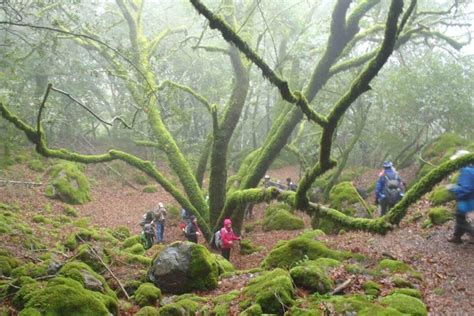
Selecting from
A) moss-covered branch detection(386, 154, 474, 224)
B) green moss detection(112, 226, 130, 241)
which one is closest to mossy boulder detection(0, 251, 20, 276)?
green moss detection(112, 226, 130, 241)

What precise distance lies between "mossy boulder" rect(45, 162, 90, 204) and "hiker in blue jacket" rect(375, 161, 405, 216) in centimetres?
1453

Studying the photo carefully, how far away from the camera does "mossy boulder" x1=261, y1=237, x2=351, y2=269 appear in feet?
32.4

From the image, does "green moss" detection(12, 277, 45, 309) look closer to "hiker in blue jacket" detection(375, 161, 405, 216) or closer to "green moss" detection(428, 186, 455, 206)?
"hiker in blue jacket" detection(375, 161, 405, 216)

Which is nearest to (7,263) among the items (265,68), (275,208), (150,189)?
(265,68)

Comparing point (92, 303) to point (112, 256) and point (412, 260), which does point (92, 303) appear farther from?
point (412, 260)

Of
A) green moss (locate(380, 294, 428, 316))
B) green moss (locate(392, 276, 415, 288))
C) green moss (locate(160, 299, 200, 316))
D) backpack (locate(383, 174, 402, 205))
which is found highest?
backpack (locate(383, 174, 402, 205))

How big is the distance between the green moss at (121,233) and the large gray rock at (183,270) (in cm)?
709

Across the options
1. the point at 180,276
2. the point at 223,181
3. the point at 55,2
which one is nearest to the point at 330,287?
the point at 180,276

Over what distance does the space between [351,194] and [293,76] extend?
7559 millimetres

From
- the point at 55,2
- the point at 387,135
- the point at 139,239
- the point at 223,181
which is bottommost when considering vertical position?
the point at 139,239

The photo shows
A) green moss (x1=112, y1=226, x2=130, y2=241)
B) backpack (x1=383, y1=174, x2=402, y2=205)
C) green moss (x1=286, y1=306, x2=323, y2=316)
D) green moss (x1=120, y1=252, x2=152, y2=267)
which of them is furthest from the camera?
green moss (x1=112, y1=226, x2=130, y2=241)

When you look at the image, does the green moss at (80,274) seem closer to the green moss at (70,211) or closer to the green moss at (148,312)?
the green moss at (148,312)

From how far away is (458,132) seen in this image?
66.5 ft

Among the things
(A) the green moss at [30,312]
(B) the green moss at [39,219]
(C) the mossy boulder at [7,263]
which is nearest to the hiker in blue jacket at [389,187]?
(A) the green moss at [30,312]
